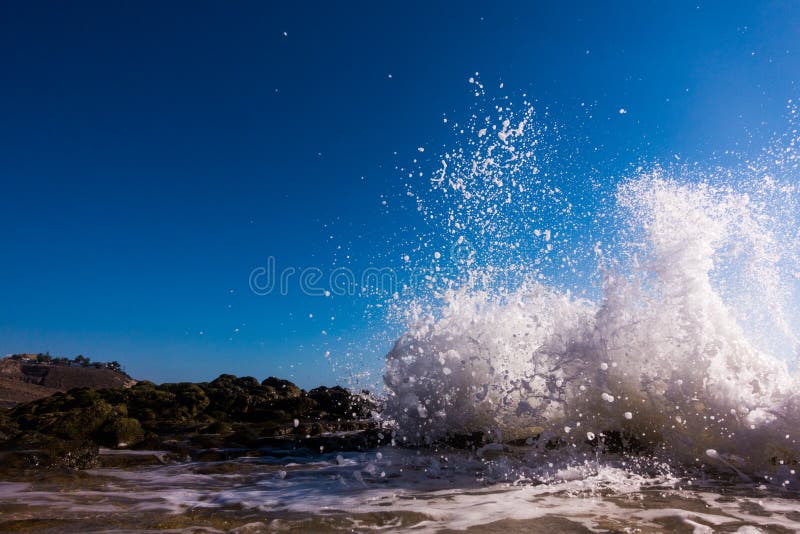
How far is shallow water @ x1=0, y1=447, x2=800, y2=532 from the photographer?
339 cm

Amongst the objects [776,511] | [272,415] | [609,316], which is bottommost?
[776,511]

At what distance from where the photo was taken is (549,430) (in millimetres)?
6301

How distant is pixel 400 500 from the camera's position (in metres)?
4.14

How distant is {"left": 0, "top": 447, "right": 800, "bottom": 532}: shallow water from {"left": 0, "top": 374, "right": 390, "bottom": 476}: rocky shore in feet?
2.76

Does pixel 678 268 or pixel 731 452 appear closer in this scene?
pixel 731 452

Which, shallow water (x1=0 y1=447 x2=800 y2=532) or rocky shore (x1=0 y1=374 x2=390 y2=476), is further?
rocky shore (x1=0 y1=374 x2=390 y2=476)

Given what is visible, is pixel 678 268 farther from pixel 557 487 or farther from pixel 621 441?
pixel 557 487

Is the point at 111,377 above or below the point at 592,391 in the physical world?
above

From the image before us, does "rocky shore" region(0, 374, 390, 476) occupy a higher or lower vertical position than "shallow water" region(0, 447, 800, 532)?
higher

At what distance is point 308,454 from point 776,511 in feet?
18.0

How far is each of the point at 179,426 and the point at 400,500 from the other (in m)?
7.17

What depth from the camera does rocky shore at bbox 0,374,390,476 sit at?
611 centimetres

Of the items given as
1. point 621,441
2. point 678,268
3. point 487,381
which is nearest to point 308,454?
point 487,381

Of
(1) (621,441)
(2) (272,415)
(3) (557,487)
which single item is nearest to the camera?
(3) (557,487)
